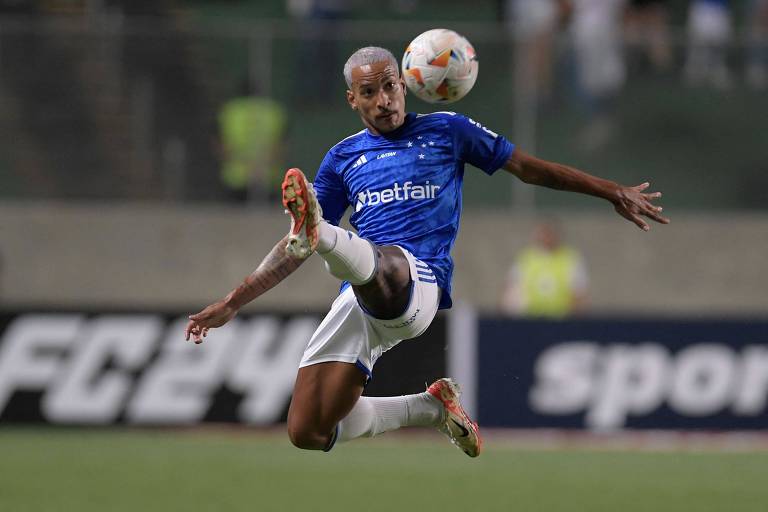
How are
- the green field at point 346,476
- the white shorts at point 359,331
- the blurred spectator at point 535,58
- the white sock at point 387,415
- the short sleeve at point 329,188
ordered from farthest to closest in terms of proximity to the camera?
1. the blurred spectator at point 535,58
2. the green field at point 346,476
3. the white sock at point 387,415
4. the short sleeve at point 329,188
5. the white shorts at point 359,331

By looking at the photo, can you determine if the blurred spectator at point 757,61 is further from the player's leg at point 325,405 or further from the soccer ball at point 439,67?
the player's leg at point 325,405

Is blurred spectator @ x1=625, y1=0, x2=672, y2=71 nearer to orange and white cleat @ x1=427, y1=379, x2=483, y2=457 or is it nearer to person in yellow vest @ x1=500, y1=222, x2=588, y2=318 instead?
person in yellow vest @ x1=500, y1=222, x2=588, y2=318

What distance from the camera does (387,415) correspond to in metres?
8.62

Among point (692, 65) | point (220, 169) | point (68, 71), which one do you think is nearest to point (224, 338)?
point (220, 169)

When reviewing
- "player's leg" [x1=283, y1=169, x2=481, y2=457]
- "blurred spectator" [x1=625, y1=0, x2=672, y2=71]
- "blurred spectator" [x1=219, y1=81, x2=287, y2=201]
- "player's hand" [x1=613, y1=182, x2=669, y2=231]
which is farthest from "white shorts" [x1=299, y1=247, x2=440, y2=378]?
"blurred spectator" [x1=625, y1=0, x2=672, y2=71]

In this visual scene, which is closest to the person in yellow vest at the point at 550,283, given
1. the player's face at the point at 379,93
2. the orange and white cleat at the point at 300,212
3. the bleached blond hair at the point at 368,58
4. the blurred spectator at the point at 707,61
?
the blurred spectator at the point at 707,61

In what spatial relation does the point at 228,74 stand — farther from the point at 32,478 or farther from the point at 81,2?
the point at 32,478

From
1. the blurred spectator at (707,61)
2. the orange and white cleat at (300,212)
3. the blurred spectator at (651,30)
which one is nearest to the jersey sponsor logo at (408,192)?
the orange and white cleat at (300,212)

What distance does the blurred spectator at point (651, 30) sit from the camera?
1620cm

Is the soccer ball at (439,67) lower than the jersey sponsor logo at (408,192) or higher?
higher

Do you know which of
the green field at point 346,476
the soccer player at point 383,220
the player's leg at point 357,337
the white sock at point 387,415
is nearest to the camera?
the player's leg at point 357,337

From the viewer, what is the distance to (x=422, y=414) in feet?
28.8

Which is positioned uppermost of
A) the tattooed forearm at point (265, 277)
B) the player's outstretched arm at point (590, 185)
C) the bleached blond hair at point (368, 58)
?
the bleached blond hair at point (368, 58)

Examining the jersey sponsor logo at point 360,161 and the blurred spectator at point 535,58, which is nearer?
the jersey sponsor logo at point 360,161
